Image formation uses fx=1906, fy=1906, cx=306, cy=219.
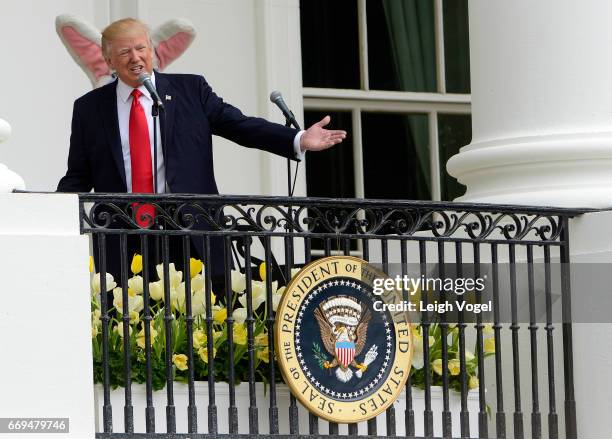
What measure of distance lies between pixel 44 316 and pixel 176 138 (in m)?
1.43

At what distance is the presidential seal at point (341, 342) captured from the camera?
733 cm

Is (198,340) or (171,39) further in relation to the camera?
(171,39)

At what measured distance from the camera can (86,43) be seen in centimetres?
937

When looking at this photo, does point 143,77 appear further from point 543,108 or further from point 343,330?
point 543,108

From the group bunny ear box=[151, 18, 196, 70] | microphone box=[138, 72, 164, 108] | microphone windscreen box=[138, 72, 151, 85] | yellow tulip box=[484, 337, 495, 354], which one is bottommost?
yellow tulip box=[484, 337, 495, 354]

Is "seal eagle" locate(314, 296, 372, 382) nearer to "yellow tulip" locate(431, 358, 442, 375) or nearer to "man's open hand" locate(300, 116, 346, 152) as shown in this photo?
"yellow tulip" locate(431, 358, 442, 375)

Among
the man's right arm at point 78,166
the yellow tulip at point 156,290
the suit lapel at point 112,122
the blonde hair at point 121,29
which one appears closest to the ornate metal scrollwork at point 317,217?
the yellow tulip at point 156,290

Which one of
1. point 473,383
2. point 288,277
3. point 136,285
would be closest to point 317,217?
point 288,277

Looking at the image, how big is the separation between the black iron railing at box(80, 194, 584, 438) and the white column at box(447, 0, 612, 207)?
0.24 meters

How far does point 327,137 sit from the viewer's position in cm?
755

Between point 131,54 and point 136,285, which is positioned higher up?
point 131,54

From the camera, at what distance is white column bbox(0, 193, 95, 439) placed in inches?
268

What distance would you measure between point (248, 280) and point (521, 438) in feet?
4.34

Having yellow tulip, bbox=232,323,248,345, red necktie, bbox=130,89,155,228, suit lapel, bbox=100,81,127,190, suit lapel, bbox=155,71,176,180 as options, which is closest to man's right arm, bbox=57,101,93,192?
suit lapel, bbox=100,81,127,190
